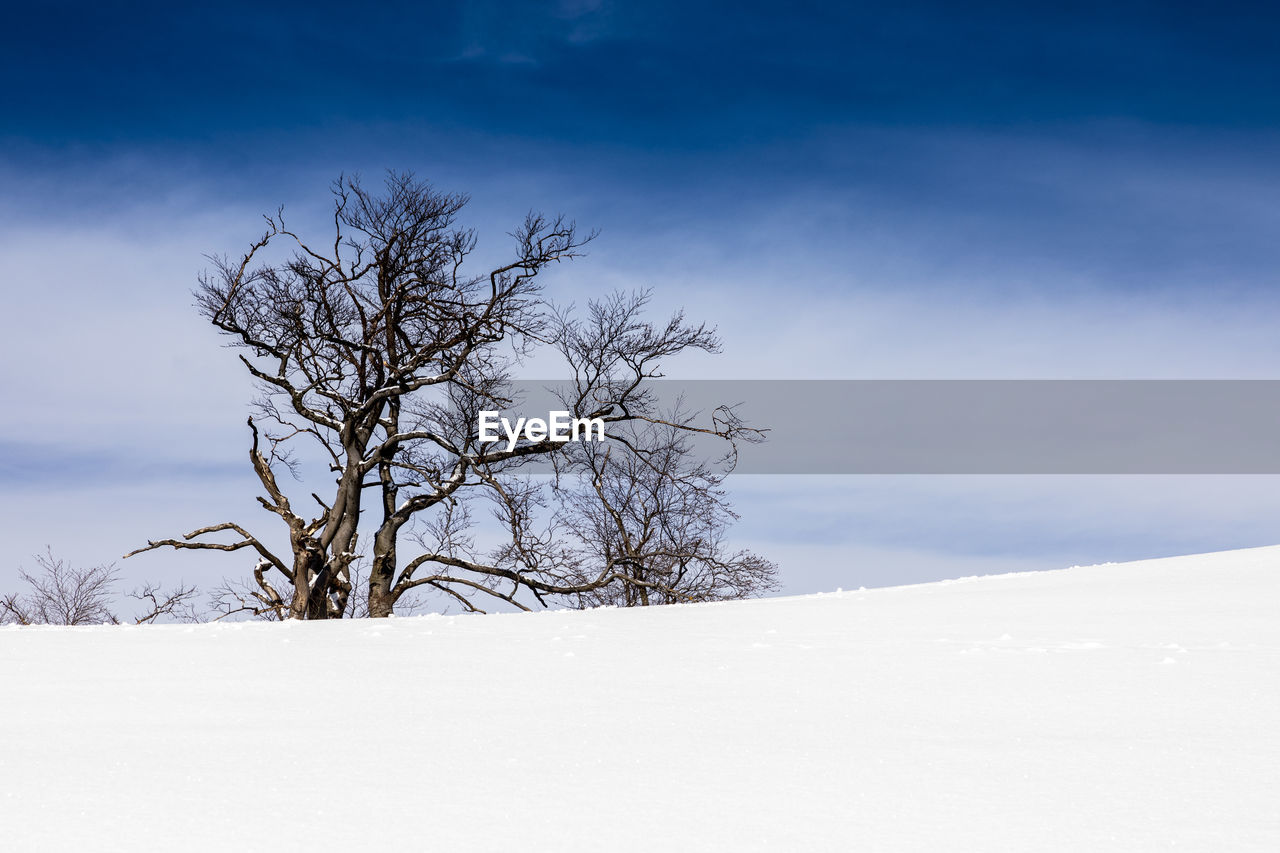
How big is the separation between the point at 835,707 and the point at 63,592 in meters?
22.5

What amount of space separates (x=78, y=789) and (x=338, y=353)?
545 inches

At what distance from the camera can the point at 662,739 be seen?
427 cm

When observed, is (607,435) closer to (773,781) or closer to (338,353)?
(338,353)

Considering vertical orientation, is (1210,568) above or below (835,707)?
above

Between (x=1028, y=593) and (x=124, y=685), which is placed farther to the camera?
(x=1028, y=593)

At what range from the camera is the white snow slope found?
10.4 feet

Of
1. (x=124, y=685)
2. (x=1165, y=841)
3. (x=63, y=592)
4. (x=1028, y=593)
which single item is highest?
(x=63, y=592)

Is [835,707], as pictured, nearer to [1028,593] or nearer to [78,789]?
[78,789]

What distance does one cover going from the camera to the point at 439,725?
4.59 m

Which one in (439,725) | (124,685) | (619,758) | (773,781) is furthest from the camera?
(124,685)

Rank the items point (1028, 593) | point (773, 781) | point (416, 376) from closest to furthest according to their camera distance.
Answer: point (773, 781), point (1028, 593), point (416, 376)

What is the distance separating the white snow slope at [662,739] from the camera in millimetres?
3168

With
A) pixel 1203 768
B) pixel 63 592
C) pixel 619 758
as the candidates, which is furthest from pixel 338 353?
pixel 1203 768

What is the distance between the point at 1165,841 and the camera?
3.01 metres
